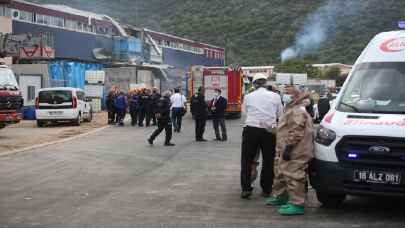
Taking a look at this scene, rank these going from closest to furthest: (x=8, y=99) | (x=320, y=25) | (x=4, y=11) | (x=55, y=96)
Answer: (x=8, y=99)
(x=55, y=96)
(x=4, y=11)
(x=320, y=25)

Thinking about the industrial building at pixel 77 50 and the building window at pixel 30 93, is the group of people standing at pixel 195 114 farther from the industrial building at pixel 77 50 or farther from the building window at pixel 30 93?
the industrial building at pixel 77 50

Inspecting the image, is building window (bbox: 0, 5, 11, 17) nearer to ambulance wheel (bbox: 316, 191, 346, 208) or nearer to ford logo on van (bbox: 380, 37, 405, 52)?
ford logo on van (bbox: 380, 37, 405, 52)

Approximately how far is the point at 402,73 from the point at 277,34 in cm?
9060

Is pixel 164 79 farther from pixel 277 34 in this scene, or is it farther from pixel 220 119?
pixel 277 34

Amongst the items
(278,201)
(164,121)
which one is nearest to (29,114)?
(164,121)

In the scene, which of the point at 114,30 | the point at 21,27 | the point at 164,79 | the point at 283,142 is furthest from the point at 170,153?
the point at 114,30

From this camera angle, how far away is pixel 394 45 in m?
8.61

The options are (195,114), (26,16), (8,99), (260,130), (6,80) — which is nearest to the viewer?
(260,130)

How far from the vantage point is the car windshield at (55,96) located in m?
26.4

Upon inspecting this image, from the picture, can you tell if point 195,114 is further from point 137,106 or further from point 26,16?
point 26,16

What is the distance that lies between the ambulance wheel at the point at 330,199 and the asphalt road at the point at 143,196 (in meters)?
0.11

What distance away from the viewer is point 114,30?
5844 cm

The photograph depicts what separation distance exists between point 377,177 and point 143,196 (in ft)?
11.3

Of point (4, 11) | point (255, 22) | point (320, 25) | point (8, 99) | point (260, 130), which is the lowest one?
point (260, 130)
